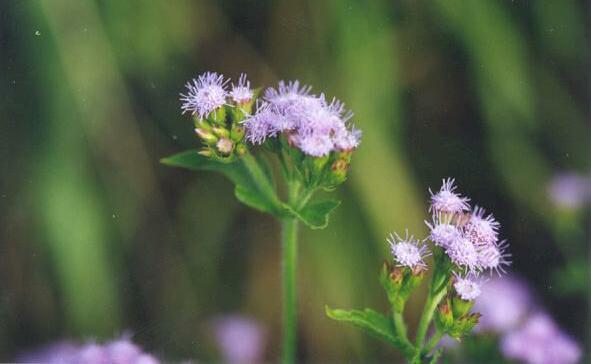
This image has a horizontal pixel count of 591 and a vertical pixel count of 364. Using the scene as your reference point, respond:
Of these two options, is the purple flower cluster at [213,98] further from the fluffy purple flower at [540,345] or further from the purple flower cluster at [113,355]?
the fluffy purple flower at [540,345]

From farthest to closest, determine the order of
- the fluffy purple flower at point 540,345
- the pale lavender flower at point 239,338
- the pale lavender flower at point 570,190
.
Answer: the pale lavender flower at point 570,190 < the pale lavender flower at point 239,338 < the fluffy purple flower at point 540,345

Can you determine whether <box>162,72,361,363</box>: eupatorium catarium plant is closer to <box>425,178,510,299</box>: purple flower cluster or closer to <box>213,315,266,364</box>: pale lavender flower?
<box>425,178,510,299</box>: purple flower cluster

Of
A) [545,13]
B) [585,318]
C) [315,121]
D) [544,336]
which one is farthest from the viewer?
[545,13]

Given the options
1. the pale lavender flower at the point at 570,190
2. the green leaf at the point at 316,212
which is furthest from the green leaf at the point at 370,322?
the pale lavender flower at the point at 570,190

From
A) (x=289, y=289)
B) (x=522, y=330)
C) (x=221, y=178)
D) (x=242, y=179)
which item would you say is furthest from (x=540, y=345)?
(x=221, y=178)

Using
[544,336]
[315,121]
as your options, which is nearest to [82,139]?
[315,121]

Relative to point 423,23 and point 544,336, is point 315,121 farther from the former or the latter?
point 423,23

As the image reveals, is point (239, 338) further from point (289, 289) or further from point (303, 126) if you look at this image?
point (303, 126)
